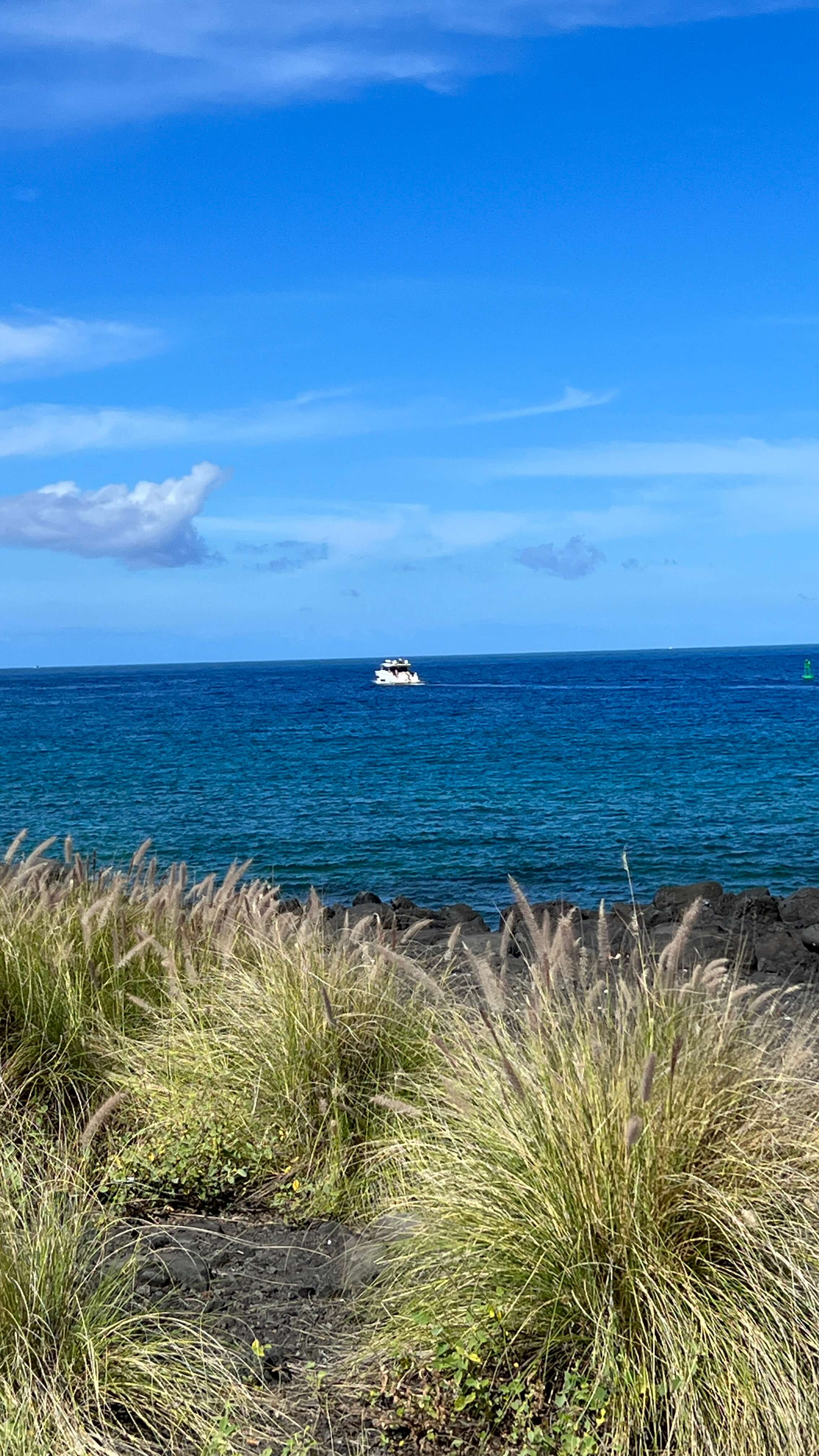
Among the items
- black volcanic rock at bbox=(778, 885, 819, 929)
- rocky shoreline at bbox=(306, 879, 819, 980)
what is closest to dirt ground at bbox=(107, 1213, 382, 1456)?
rocky shoreline at bbox=(306, 879, 819, 980)

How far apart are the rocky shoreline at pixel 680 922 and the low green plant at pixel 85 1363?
467cm

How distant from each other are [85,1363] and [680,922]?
905 centimetres

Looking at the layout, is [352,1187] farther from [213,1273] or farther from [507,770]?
[507,770]

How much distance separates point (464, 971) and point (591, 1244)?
521cm

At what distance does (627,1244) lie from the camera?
3318 mm

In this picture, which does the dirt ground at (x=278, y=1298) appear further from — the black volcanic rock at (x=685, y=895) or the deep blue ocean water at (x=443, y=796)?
the black volcanic rock at (x=685, y=895)

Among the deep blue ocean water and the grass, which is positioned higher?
the grass

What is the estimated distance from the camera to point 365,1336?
3.88 meters

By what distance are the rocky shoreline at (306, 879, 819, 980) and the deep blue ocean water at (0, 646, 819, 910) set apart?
2.44 m

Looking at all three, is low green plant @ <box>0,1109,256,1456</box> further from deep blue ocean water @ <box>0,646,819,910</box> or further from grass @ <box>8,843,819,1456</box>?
deep blue ocean water @ <box>0,646,819,910</box>

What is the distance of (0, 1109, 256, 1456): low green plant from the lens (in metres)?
3.22

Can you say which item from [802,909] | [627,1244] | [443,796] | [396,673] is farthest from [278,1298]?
[396,673]

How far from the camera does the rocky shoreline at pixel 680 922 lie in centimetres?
979

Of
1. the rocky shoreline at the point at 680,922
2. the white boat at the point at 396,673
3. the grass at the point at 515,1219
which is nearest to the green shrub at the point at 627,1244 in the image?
the grass at the point at 515,1219
